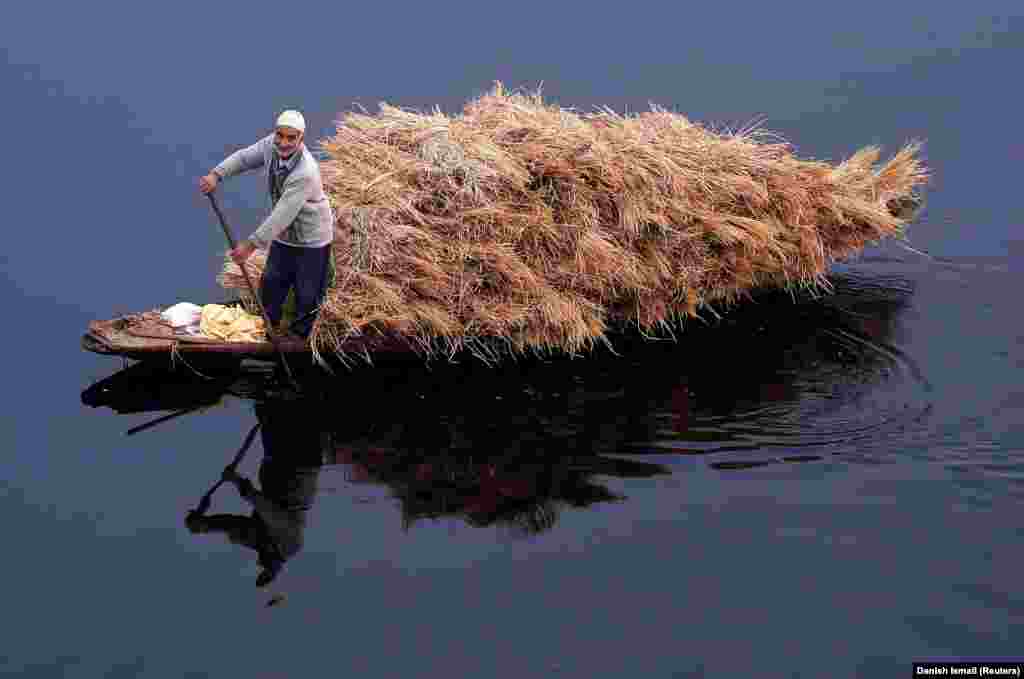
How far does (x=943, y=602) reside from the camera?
4.96 meters

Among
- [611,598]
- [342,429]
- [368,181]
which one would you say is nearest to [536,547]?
[611,598]

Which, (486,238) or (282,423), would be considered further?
(486,238)

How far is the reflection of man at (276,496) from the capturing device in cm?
531

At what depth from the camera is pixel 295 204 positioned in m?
6.32

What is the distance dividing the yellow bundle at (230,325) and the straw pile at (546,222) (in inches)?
12.8

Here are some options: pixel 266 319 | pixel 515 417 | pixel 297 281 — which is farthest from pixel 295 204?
pixel 515 417

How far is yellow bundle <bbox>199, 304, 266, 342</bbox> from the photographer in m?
6.77

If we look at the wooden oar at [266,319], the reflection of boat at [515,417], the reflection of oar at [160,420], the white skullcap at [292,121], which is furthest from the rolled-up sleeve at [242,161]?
the reflection of oar at [160,420]

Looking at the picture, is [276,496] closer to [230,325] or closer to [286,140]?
[230,325]

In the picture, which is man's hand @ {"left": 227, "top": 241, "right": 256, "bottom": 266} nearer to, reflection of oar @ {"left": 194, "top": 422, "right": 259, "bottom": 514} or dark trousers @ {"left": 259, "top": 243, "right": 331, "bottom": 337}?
dark trousers @ {"left": 259, "top": 243, "right": 331, "bottom": 337}

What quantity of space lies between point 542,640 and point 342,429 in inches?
89.8

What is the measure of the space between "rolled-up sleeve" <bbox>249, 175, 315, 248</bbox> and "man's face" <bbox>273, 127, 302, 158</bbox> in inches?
6.7

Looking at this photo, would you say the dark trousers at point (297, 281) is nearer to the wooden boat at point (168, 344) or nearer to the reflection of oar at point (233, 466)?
the wooden boat at point (168, 344)

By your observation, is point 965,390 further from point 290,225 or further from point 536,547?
point 290,225
